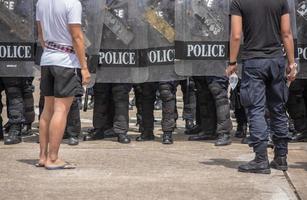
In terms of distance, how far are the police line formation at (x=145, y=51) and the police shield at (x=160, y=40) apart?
0.01 metres

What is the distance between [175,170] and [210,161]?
0.62m

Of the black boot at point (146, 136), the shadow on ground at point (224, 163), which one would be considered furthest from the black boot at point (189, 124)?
the shadow on ground at point (224, 163)

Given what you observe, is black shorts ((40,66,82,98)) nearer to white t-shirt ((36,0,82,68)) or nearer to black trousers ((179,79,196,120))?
white t-shirt ((36,0,82,68))

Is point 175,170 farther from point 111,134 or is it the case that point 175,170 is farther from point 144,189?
point 111,134

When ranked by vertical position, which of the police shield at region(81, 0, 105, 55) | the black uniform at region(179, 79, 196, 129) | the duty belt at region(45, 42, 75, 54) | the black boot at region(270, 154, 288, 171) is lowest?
the black boot at region(270, 154, 288, 171)

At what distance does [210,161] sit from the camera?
682 centimetres

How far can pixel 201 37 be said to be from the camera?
790cm

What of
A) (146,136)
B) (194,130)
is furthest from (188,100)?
(146,136)

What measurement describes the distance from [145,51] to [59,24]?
1.93m

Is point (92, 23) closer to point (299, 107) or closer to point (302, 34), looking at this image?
point (302, 34)

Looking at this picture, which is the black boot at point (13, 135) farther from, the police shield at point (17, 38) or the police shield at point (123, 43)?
the police shield at point (123, 43)

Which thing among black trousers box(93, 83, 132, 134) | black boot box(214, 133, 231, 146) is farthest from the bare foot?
black boot box(214, 133, 231, 146)

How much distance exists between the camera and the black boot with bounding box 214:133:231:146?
7797 millimetres

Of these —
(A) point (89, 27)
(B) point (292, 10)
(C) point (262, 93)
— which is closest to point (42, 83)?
(A) point (89, 27)
